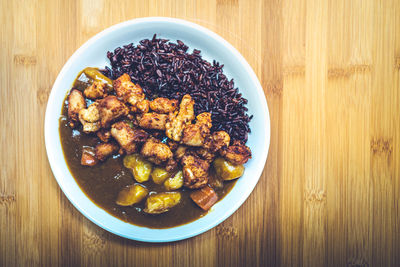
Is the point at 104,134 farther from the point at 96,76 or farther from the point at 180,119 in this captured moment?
the point at 180,119

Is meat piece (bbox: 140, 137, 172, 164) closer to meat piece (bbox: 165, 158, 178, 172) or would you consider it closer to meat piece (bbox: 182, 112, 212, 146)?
meat piece (bbox: 165, 158, 178, 172)

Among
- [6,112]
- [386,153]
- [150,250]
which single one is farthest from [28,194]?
[386,153]

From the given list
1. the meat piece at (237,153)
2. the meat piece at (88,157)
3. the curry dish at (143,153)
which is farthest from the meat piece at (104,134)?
the meat piece at (237,153)

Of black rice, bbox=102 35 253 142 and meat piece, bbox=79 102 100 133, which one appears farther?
black rice, bbox=102 35 253 142

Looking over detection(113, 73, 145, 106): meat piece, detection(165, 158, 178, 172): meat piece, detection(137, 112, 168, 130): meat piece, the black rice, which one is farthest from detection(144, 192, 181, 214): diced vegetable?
detection(113, 73, 145, 106): meat piece

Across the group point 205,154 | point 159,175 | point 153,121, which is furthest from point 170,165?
point 153,121

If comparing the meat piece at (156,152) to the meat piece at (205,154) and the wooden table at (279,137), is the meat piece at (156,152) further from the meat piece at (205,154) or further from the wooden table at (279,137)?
the wooden table at (279,137)
